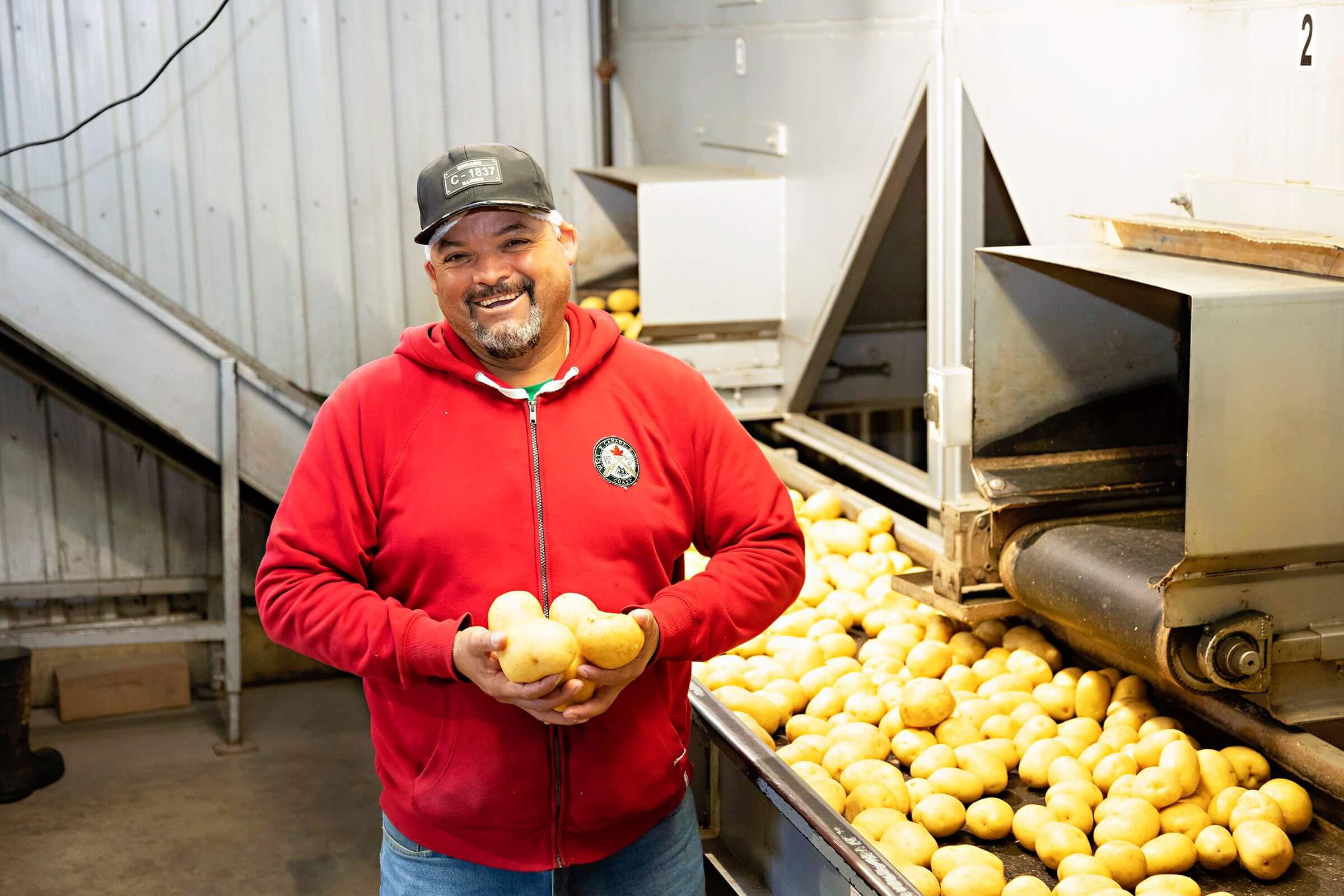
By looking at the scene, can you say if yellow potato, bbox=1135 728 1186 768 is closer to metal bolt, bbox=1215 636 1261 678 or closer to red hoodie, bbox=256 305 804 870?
metal bolt, bbox=1215 636 1261 678

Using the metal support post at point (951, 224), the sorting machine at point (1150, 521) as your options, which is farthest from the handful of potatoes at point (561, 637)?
the metal support post at point (951, 224)

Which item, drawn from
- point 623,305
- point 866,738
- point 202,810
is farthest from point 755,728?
point 202,810

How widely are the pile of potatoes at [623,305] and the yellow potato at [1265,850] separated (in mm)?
3285

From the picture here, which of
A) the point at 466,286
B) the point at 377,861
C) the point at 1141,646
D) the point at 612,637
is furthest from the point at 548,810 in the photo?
the point at 377,861

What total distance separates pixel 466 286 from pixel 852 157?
241cm

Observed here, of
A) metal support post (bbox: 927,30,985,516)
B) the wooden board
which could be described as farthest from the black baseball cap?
metal support post (bbox: 927,30,985,516)

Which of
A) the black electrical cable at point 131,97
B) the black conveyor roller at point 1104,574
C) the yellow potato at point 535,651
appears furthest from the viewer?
the black electrical cable at point 131,97

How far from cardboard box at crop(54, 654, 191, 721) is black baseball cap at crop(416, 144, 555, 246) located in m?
4.84

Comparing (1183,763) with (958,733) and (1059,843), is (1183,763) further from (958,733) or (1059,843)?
(958,733)

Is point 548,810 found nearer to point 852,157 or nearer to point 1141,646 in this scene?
point 1141,646

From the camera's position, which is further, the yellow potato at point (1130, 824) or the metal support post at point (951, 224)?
the metal support post at point (951, 224)

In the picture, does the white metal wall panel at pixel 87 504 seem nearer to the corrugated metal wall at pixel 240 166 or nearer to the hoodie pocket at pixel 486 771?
the corrugated metal wall at pixel 240 166

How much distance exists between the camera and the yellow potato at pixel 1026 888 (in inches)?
75.4

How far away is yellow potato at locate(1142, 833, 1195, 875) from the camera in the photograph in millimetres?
1983
